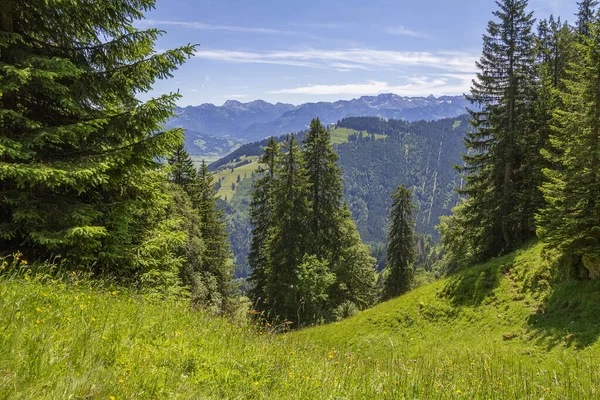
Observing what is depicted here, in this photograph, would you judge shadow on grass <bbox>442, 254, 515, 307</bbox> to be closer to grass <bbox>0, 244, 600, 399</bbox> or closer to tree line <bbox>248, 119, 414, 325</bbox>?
tree line <bbox>248, 119, 414, 325</bbox>

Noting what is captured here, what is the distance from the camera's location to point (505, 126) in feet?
74.7

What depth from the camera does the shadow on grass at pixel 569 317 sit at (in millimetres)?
11633

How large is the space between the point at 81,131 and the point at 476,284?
19555 mm

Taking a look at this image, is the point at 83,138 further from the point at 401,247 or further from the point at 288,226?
the point at 401,247

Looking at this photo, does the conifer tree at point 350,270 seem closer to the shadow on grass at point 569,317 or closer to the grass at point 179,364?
the shadow on grass at point 569,317

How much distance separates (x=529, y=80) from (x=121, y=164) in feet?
83.8

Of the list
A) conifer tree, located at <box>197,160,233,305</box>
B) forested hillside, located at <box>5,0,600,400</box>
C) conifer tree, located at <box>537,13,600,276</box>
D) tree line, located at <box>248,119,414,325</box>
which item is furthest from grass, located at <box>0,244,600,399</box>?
conifer tree, located at <box>197,160,233,305</box>

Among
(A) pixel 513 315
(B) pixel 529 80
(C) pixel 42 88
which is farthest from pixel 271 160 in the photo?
(C) pixel 42 88

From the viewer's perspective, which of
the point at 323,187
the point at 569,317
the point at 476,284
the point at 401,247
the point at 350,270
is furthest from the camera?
the point at 401,247

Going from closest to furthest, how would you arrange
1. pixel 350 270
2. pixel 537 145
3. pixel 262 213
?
pixel 537 145, pixel 350 270, pixel 262 213

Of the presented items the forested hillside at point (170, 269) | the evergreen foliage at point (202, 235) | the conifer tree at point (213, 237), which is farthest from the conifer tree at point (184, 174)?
the forested hillside at point (170, 269)

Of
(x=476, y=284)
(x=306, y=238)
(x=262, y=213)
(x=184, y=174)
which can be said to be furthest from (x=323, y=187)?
(x=476, y=284)

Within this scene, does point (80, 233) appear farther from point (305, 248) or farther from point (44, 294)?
point (305, 248)

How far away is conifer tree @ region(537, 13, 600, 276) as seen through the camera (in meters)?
13.2
